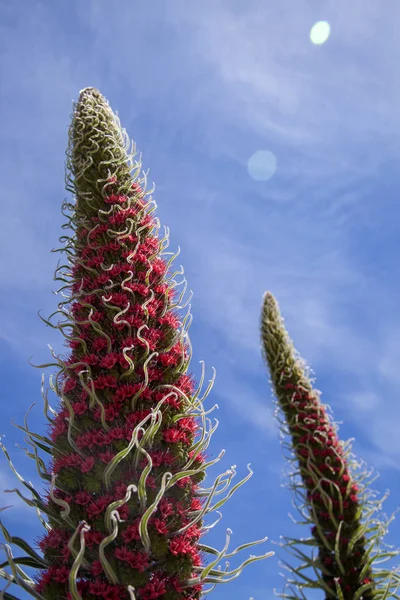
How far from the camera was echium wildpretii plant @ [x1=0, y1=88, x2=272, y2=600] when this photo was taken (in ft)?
10.8

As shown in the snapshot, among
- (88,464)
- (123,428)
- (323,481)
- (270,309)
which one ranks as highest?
(270,309)

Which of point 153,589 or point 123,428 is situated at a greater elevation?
point 123,428

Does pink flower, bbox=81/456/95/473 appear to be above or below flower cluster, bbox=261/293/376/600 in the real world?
below

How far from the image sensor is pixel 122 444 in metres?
3.63

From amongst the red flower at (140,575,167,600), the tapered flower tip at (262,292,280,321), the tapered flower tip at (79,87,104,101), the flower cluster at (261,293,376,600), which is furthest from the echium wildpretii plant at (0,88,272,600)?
the tapered flower tip at (262,292,280,321)

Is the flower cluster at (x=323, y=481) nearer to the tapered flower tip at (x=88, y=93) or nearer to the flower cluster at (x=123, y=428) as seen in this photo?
the flower cluster at (x=123, y=428)

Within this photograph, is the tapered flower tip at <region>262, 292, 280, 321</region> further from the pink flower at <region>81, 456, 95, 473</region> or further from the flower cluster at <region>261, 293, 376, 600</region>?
the pink flower at <region>81, 456, 95, 473</region>

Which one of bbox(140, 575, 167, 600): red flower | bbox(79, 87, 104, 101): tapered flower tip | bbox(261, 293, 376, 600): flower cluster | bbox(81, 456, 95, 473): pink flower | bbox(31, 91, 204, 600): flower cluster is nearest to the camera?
bbox(140, 575, 167, 600): red flower

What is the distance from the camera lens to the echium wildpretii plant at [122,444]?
10.8 feet

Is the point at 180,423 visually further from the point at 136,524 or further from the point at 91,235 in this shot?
the point at 91,235

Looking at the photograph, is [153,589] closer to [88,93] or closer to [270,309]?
[88,93]

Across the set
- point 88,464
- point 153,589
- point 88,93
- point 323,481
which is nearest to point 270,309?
point 323,481

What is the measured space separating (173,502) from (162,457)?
12.4 inches

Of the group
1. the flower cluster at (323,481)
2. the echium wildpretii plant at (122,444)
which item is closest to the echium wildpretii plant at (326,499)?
the flower cluster at (323,481)
